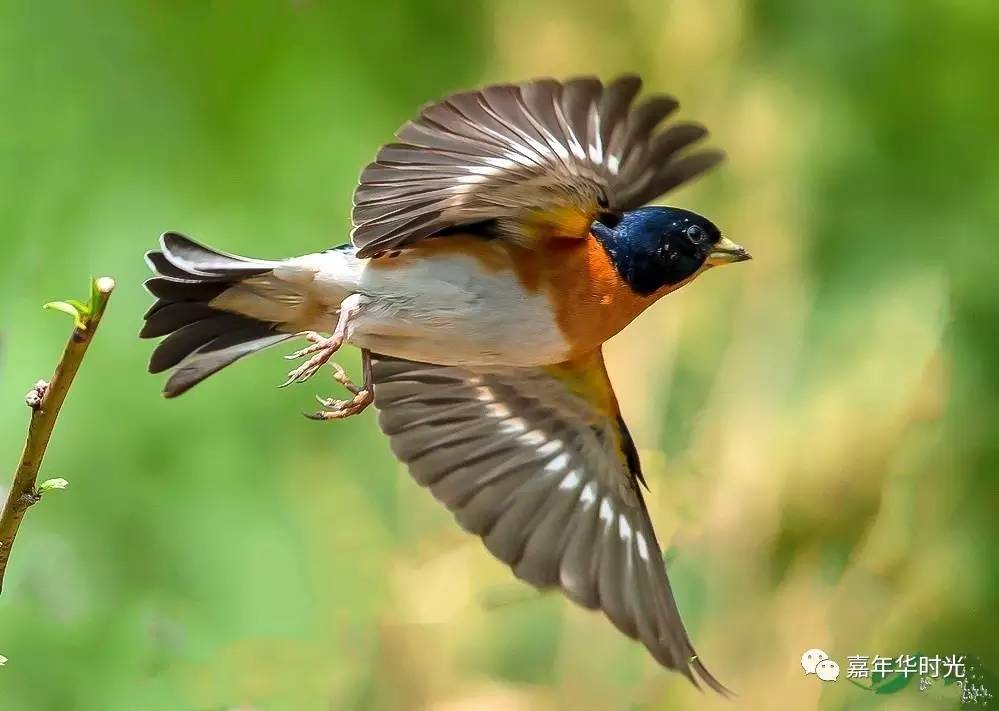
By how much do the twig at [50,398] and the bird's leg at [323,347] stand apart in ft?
0.95

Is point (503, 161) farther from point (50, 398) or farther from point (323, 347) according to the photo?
point (50, 398)

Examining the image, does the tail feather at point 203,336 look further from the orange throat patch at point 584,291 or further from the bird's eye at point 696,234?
the bird's eye at point 696,234

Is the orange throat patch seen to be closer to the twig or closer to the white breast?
the white breast

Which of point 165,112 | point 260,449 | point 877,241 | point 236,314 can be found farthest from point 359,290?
point 877,241

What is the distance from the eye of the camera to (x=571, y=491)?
1.42 meters

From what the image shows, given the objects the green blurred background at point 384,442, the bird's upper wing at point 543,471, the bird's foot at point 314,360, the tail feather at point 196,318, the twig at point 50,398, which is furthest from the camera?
the green blurred background at point 384,442

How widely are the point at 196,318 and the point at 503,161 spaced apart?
39cm

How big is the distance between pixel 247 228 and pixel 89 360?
0.33m

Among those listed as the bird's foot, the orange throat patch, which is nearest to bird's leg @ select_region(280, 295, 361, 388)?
the bird's foot

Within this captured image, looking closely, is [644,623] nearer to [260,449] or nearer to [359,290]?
[359,290]

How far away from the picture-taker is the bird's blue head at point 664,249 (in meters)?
1.17

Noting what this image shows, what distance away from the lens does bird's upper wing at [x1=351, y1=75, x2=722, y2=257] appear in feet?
3.23

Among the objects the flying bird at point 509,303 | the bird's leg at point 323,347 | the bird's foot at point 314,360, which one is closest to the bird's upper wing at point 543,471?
the flying bird at point 509,303

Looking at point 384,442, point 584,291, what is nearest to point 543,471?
point 584,291
